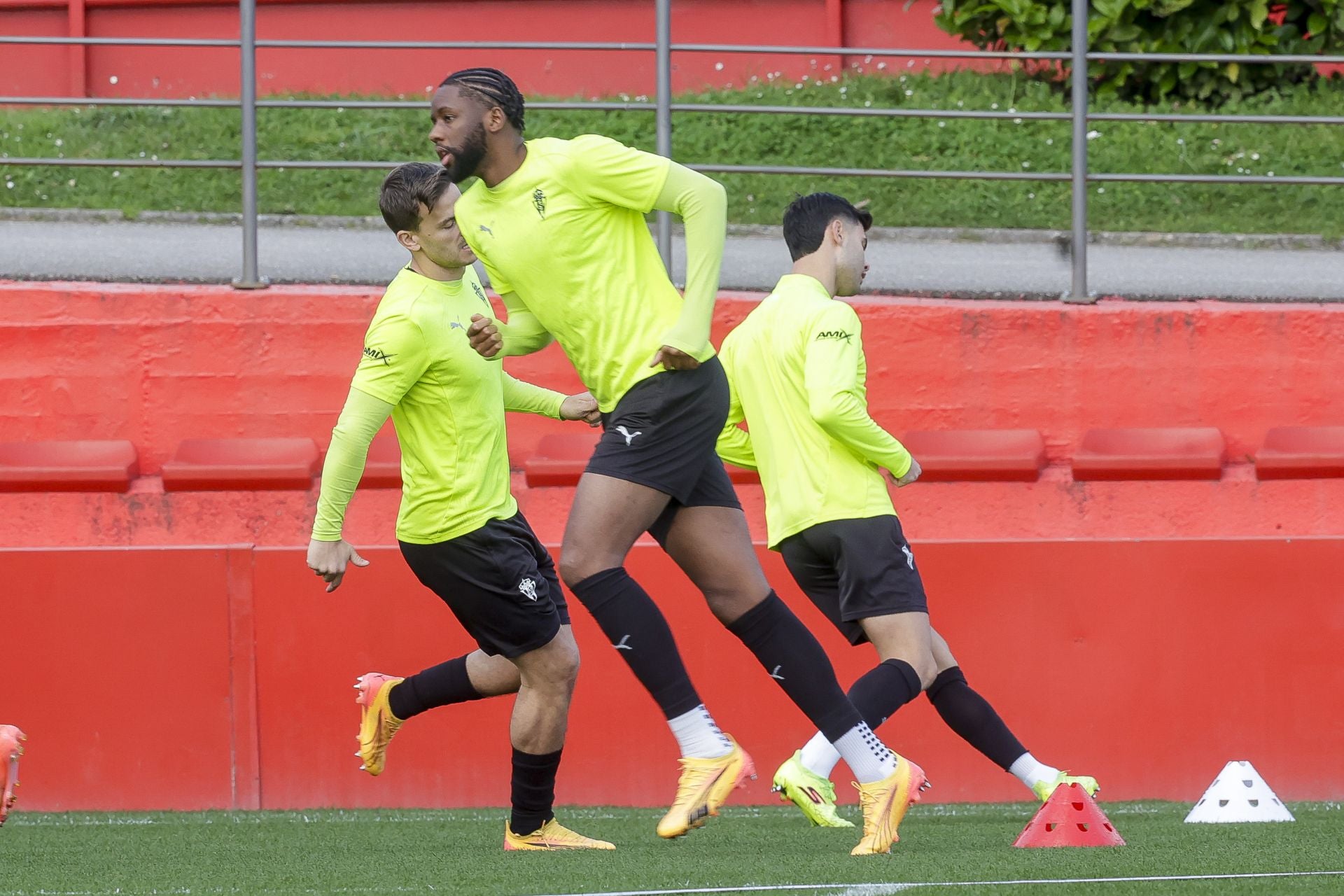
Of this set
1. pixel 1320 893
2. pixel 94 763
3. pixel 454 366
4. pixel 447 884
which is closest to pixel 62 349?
pixel 94 763

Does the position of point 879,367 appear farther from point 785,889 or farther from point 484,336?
point 785,889

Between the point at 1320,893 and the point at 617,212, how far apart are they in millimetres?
2282

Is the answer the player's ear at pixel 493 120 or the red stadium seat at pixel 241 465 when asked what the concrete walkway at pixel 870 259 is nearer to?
the red stadium seat at pixel 241 465

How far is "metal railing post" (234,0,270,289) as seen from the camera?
8133 mm

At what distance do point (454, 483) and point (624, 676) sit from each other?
1.86 m

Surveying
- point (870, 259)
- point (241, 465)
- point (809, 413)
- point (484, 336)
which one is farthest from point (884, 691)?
point (870, 259)

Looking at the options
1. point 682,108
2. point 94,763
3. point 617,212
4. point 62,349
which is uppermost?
point 682,108

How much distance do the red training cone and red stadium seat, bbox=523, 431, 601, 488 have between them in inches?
109

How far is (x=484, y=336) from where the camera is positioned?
184 inches

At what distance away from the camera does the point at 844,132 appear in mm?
10922

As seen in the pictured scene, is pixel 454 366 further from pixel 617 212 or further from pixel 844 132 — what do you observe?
pixel 844 132

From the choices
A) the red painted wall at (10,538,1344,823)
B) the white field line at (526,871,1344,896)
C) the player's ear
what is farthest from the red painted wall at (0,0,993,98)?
the white field line at (526,871,1344,896)

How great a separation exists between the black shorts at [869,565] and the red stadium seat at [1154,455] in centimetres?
235

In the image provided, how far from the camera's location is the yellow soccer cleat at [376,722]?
5566mm
